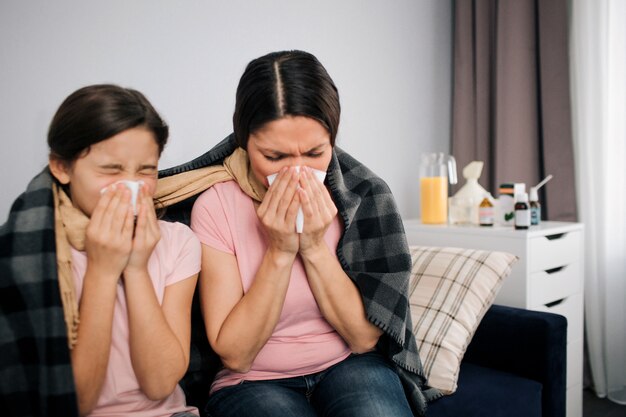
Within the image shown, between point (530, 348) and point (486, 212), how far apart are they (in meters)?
0.69

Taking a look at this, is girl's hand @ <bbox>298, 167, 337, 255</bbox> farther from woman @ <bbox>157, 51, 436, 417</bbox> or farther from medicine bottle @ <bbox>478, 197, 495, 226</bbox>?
medicine bottle @ <bbox>478, 197, 495, 226</bbox>

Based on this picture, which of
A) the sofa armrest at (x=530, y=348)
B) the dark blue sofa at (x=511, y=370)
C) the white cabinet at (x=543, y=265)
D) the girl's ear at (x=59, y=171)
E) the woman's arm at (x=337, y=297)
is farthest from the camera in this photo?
the white cabinet at (x=543, y=265)

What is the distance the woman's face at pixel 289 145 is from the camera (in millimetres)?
969

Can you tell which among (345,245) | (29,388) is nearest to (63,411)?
(29,388)

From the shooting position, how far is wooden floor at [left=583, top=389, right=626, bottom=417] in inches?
82.4

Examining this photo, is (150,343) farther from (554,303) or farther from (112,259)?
(554,303)

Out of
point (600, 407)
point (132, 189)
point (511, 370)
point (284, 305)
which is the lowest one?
point (600, 407)

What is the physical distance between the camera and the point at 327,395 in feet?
3.44

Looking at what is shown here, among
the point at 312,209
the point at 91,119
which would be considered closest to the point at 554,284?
the point at 312,209

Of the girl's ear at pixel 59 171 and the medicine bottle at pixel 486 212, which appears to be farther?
the medicine bottle at pixel 486 212

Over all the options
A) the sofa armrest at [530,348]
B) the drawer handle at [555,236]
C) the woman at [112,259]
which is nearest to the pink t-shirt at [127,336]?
the woman at [112,259]

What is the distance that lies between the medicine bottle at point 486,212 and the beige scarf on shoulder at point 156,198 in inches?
45.9

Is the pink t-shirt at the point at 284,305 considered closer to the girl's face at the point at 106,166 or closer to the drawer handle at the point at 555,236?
the girl's face at the point at 106,166

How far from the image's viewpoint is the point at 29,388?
83 centimetres
